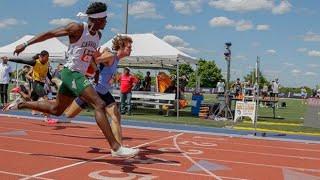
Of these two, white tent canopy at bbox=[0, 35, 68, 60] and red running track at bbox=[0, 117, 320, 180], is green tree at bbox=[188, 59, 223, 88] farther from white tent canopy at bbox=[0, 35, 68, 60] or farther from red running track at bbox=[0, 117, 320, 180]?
red running track at bbox=[0, 117, 320, 180]

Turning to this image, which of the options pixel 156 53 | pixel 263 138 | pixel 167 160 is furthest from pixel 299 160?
pixel 156 53

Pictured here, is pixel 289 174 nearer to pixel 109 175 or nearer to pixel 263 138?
pixel 109 175

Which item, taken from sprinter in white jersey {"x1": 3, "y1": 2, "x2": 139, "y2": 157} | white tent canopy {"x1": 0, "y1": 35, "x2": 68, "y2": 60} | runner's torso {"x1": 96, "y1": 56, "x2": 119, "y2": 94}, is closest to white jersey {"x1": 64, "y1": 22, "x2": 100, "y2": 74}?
sprinter in white jersey {"x1": 3, "y1": 2, "x2": 139, "y2": 157}

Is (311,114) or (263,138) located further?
(311,114)

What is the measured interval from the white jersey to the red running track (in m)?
1.41

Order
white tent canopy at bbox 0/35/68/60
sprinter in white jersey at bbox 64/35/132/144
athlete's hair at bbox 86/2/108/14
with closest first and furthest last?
1. athlete's hair at bbox 86/2/108/14
2. sprinter in white jersey at bbox 64/35/132/144
3. white tent canopy at bbox 0/35/68/60

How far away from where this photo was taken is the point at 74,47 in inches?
269

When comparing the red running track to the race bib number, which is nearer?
the red running track

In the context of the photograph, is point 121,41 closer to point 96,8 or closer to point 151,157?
point 96,8

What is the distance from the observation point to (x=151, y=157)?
798 cm

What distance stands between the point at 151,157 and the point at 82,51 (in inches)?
86.8

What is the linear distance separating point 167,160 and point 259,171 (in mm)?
1446

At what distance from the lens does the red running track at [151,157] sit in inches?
257

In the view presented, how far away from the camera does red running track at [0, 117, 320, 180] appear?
652 centimetres
